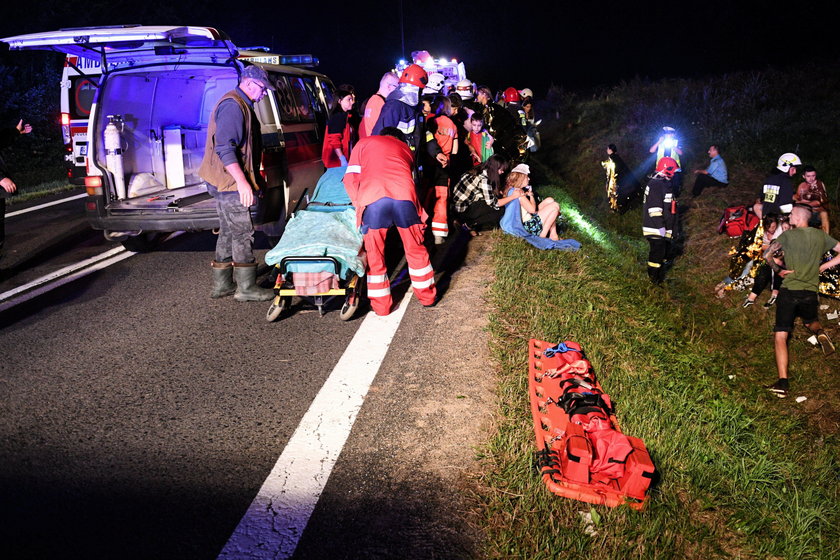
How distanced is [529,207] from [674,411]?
452 cm

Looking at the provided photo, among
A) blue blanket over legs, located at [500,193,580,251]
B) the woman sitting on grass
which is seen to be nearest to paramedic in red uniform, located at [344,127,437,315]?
blue blanket over legs, located at [500,193,580,251]

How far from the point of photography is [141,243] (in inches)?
324

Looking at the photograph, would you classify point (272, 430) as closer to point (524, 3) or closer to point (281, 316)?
point (281, 316)

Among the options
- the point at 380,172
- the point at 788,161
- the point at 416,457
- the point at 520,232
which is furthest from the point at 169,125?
the point at 788,161

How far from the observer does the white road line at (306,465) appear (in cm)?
289

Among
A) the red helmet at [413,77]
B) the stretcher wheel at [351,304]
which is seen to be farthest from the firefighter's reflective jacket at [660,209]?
the stretcher wheel at [351,304]

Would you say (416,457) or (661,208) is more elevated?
(661,208)

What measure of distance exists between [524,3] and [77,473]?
82103 mm

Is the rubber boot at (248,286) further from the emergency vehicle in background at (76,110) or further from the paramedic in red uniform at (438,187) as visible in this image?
the emergency vehicle in background at (76,110)

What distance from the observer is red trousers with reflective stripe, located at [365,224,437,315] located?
18.7ft

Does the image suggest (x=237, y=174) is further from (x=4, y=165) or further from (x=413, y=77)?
(x=4, y=165)

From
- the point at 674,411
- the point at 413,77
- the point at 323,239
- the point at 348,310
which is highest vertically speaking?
the point at 413,77

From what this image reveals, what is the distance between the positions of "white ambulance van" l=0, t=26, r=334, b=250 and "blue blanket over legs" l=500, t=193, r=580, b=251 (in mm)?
2825

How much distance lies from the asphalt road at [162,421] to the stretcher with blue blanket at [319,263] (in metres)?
0.22
